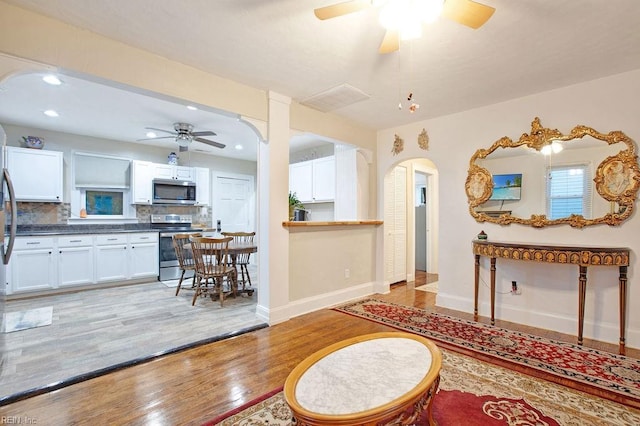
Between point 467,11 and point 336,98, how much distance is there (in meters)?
1.90

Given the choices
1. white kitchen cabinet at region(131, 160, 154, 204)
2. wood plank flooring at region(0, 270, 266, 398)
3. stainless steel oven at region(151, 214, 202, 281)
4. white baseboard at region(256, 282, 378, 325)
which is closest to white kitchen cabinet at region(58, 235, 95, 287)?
wood plank flooring at region(0, 270, 266, 398)

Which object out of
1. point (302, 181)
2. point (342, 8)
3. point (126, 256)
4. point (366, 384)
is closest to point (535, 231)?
point (366, 384)

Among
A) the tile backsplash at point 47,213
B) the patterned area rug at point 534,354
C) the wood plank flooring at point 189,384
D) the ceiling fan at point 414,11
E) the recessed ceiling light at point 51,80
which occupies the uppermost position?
the recessed ceiling light at point 51,80

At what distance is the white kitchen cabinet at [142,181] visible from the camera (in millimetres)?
5574

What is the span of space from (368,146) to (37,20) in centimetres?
374

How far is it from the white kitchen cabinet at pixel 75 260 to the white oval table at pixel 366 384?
15.5ft

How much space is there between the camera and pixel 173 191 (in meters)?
6.00

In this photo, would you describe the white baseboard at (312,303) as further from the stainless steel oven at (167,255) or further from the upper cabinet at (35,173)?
the upper cabinet at (35,173)

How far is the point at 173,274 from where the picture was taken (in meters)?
5.55

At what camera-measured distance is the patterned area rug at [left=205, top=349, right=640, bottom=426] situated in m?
1.75

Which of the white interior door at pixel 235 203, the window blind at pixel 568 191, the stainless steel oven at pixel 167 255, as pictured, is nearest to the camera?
the window blind at pixel 568 191

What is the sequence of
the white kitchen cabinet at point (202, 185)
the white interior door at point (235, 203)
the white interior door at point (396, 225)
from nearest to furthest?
the white interior door at point (396, 225) → the white kitchen cabinet at point (202, 185) → the white interior door at point (235, 203)

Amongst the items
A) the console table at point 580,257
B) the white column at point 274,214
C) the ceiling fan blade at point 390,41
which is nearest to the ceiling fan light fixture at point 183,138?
the white column at point 274,214

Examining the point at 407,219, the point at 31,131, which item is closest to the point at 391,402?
the point at 407,219
